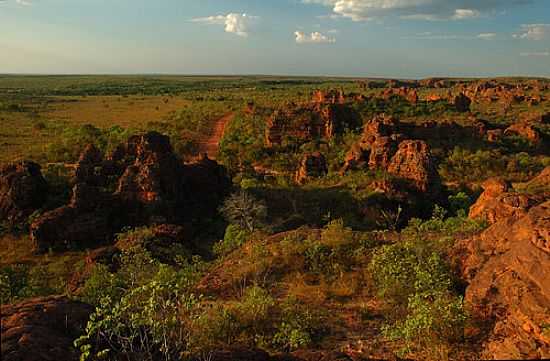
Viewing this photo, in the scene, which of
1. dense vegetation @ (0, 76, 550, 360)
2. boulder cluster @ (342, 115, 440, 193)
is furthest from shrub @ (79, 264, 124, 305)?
boulder cluster @ (342, 115, 440, 193)

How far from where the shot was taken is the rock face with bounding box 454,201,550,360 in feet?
20.3

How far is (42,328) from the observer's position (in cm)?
575

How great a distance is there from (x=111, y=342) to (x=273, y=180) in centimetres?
2234

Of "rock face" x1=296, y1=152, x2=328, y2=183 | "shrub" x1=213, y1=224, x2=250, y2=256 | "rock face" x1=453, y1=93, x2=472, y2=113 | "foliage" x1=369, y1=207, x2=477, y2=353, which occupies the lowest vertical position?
"shrub" x1=213, y1=224, x2=250, y2=256

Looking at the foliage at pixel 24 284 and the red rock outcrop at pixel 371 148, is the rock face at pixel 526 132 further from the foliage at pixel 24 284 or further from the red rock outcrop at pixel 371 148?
the foliage at pixel 24 284

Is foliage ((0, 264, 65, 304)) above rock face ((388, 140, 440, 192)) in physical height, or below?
below

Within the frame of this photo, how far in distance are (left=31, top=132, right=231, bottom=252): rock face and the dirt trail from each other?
50.5 ft

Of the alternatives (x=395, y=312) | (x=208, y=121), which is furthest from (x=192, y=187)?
(x=208, y=121)

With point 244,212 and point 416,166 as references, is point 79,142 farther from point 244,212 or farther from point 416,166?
point 416,166

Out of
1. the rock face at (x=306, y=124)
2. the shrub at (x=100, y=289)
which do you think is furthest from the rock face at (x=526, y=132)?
the shrub at (x=100, y=289)

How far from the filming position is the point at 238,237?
52.9ft

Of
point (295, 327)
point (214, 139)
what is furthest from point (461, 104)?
point (295, 327)

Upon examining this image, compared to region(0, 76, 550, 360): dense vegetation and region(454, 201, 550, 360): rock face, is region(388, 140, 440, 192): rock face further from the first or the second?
region(454, 201, 550, 360): rock face

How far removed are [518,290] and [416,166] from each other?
54.2ft
